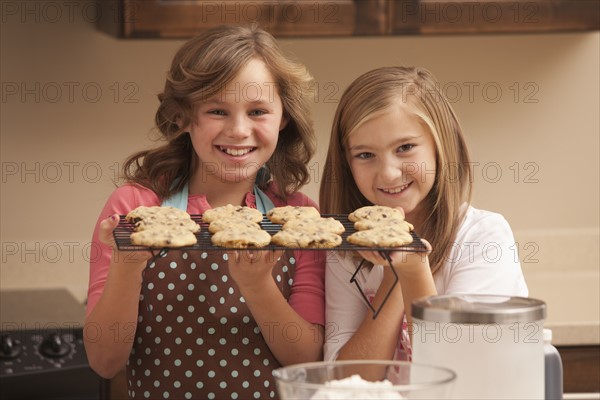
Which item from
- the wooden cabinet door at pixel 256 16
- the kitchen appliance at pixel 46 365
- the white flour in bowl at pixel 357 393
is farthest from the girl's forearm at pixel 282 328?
the wooden cabinet door at pixel 256 16

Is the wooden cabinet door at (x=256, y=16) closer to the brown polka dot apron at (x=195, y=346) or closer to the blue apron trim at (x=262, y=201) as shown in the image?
the blue apron trim at (x=262, y=201)

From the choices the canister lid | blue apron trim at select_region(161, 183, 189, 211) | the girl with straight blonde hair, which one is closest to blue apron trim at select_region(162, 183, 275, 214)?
blue apron trim at select_region(161, 183, 189, 211)

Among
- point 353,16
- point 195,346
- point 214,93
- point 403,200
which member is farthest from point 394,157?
point 353,16

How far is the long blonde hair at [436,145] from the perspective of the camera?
1.49 m

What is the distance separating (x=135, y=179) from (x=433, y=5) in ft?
3.08

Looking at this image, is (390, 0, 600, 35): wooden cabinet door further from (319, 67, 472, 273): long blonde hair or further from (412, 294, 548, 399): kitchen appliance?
(412, 294, 548, 399): kitchen appliance

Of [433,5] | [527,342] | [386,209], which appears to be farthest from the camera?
[433,5]

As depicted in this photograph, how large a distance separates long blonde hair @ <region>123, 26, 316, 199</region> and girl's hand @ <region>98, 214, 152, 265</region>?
31cm

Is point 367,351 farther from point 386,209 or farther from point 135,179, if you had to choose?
point 135,179

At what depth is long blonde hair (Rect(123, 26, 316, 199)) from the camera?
154 centimetres

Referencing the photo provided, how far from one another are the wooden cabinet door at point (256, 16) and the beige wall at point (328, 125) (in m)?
0.35

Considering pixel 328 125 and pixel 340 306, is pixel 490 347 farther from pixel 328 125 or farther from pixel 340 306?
pixel 328 125

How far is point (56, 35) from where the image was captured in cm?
246

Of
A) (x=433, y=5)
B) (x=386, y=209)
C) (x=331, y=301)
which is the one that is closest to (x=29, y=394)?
(x=331, y=301)
